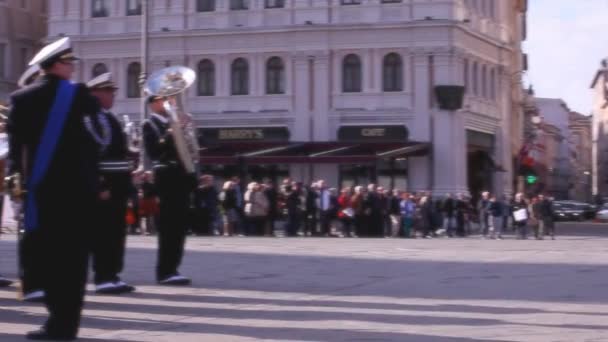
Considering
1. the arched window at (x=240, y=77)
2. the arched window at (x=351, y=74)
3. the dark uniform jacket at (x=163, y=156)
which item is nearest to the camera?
the dark uniform jacket at (x=163, y=156)

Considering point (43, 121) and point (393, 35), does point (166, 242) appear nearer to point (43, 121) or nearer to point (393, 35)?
point (43, 121)

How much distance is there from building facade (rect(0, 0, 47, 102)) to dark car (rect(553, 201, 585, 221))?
32760mm

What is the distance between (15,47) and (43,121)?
55478mm

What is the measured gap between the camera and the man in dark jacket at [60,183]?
8.54 meters

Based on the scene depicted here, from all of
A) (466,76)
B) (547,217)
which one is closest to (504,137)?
(466,76)

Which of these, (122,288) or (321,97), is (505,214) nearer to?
(321,97)

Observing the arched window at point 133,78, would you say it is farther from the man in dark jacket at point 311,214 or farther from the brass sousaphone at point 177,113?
the brass sousaphone at point 177,113

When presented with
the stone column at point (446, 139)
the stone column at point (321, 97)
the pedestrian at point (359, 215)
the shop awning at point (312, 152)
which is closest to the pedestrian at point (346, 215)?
the pedestrian at point (359, 215)

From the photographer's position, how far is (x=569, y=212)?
264ft

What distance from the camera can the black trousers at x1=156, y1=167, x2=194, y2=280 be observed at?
12719 mm

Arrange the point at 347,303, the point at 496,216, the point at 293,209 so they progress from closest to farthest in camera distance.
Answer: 1. the point at 347,303
2. the point at 293,209
3. the point at 496,216

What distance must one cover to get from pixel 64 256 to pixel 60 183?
48 centimetres

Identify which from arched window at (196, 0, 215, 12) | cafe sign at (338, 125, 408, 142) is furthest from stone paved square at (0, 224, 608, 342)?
arched window at (196, 0, 215, 12)

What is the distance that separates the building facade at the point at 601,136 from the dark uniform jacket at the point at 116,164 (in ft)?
515
